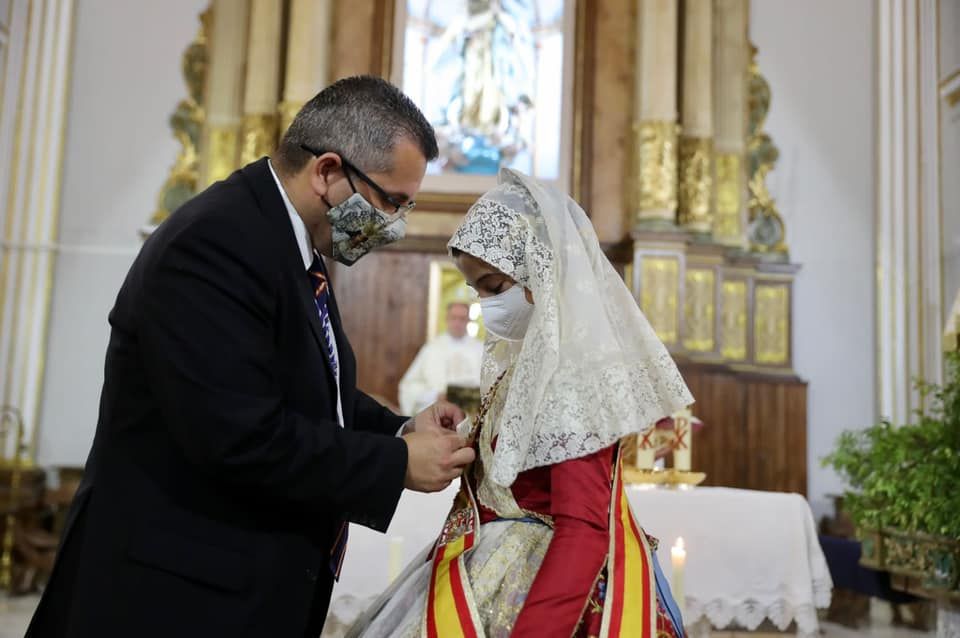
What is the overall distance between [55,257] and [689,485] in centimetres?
614

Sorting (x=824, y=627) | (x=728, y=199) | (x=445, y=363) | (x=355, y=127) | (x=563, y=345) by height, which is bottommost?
(x=824, y=627)

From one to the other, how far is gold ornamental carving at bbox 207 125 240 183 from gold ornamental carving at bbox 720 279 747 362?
4.16 m

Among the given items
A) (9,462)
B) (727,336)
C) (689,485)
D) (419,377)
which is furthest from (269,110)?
(689,485)

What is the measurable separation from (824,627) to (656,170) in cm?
359

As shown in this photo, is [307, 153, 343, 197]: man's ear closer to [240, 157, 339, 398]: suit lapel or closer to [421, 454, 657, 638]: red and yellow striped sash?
[240, 157, 339, 398]: suit lapel

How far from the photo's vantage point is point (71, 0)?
848 cm

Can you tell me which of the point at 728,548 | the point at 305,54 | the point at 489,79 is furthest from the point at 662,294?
the point at 728,548

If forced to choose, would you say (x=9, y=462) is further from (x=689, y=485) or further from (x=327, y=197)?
(x=327, y=197)

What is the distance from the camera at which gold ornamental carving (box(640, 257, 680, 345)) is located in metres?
7.41

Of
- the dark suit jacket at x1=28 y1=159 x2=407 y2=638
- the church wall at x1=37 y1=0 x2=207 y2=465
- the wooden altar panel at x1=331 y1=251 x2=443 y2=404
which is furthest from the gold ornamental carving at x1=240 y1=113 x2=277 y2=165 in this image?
the dark suit jacket at x1=28 y1=159 x2=407 y2=638

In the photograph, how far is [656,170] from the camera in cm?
771

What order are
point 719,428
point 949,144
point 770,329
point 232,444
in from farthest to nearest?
point 770,329, point 949,144, point 719,428, point 232,444

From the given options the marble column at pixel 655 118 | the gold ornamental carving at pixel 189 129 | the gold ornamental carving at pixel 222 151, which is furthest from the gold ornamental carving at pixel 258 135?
the marble column at pixel 655 118

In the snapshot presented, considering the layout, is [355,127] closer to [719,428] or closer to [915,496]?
[915,496]
